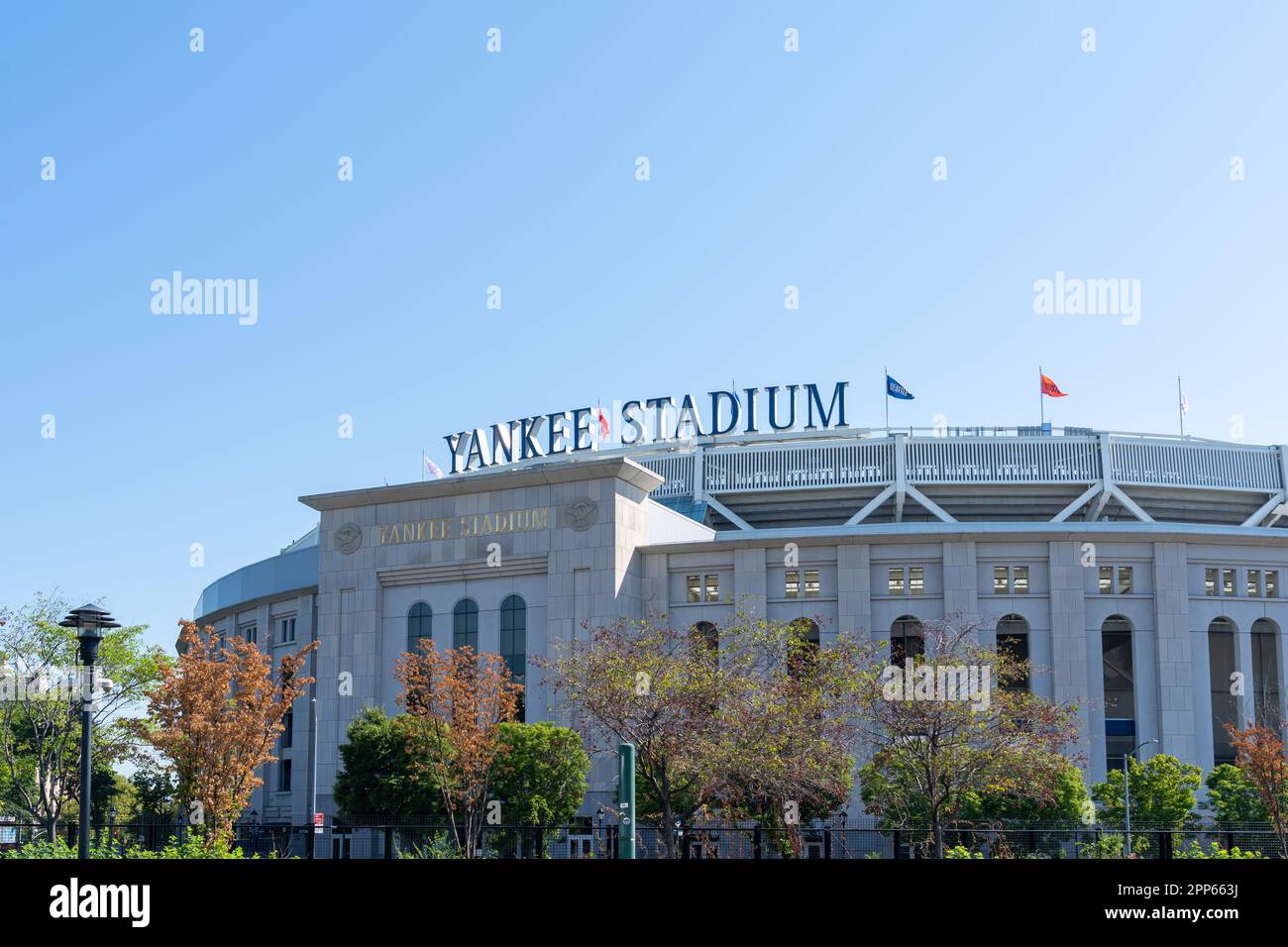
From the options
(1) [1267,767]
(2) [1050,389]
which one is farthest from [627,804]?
(2) [1050,389]

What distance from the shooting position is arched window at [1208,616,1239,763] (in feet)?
207

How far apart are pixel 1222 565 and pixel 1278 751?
49.6ft

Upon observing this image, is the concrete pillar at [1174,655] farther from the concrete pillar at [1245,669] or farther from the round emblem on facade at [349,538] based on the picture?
the round emblem on facade at [349,538]

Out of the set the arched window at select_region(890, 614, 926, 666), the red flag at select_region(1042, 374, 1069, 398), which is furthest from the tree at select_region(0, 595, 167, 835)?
the red flag at select_region(1042, 374, 1069, 398)

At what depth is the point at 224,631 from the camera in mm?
86000

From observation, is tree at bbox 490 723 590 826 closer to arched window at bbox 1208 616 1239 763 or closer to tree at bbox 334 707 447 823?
tree at bbox 334 707 447 823

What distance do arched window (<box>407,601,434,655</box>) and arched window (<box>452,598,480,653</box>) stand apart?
3.66ft

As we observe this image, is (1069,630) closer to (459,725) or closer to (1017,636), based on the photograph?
(1017,636)

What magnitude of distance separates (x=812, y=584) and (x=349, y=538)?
21531 mm

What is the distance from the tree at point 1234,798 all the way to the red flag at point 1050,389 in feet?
118

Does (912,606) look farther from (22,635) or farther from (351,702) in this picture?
(22,635)

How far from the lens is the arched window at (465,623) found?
63.3 meters

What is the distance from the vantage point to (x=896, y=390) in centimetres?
8912
